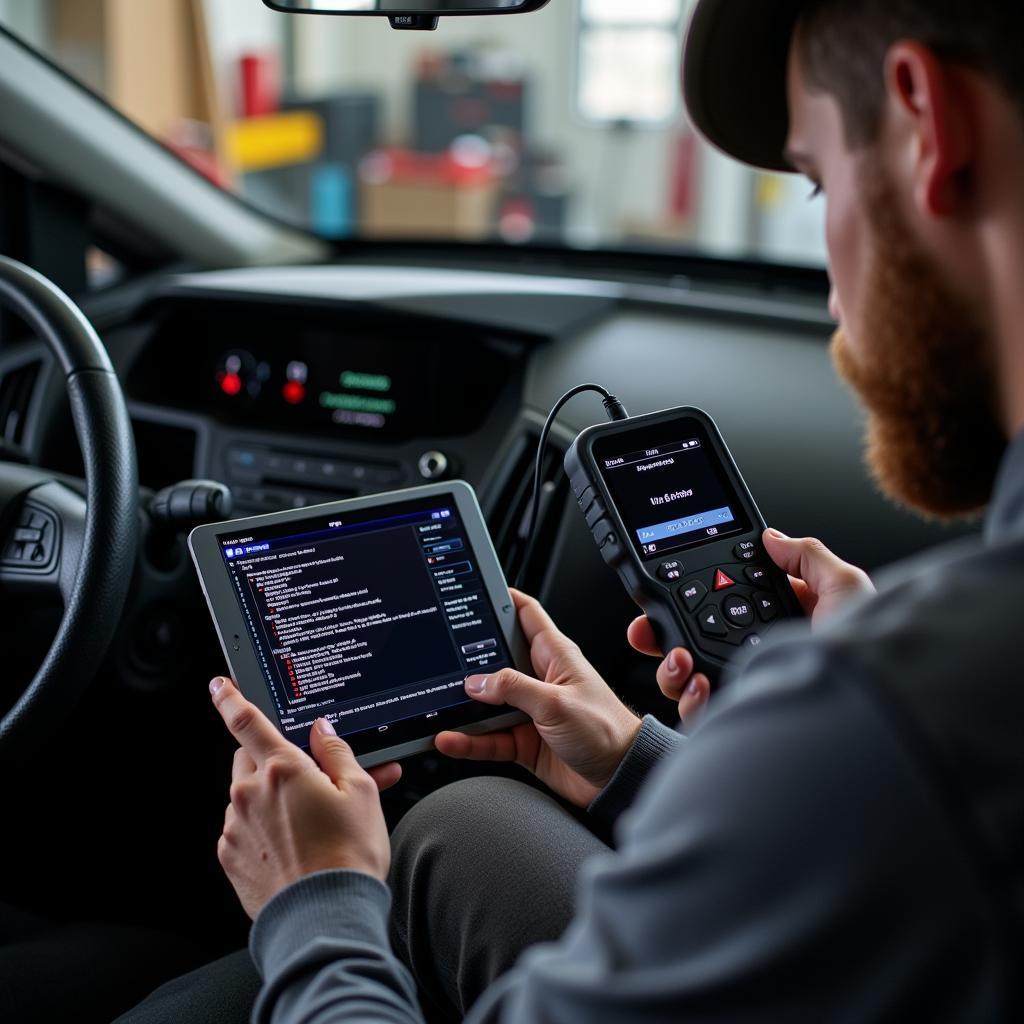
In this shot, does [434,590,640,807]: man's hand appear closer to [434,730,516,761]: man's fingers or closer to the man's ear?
[434,730,516,761]: man's fingers

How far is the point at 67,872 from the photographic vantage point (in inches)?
58.6

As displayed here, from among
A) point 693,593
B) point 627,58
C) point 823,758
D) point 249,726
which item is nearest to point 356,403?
point 693,593

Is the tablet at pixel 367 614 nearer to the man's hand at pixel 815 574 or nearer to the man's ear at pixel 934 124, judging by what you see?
the man's hand at pixel 815 574

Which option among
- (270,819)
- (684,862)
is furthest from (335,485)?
(684,862)

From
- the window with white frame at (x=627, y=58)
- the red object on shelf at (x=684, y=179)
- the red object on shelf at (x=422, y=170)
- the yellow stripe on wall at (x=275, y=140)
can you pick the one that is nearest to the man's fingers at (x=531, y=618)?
the window with white frame at (x=627, y=58)

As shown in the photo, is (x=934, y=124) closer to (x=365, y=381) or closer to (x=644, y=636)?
(x=644, y=636)

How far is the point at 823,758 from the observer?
46cm

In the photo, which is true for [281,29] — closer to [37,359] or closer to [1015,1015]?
[37,359]

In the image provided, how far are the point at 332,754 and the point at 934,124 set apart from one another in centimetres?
57

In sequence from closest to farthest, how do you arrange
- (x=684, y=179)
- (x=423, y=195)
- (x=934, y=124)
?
(x=934, y=124), (x=423, y=195), (x=684, y=179)

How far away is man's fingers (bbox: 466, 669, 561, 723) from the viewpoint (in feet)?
3.26

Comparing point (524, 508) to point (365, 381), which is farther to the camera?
point (365, 381)

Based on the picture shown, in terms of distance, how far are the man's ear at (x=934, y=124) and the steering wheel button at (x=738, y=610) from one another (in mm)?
477

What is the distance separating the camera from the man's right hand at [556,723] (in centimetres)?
100
